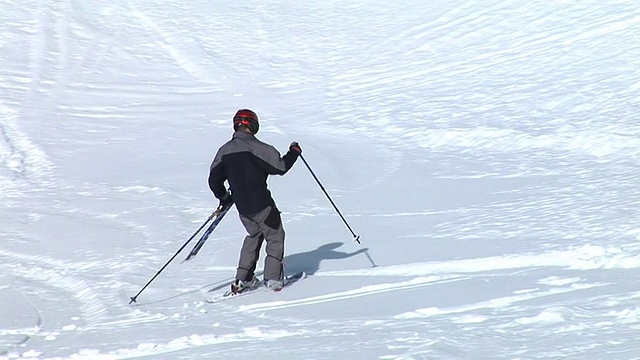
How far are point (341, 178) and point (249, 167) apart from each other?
4603mm

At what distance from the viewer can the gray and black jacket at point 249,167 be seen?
759 centimetres

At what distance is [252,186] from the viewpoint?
302 inches

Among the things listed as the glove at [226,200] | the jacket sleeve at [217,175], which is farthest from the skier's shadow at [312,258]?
the jacket sleeve at [217,175]

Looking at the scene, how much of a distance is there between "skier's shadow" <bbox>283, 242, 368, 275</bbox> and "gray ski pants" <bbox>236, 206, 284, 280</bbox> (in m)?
0.51

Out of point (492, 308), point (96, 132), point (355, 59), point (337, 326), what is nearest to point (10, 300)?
point (337, 326)

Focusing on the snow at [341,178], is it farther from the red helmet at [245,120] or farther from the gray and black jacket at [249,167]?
the red helmet at [245,120]

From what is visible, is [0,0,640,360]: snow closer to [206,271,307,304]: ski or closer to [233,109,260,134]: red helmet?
[206,271,307,304]: ski

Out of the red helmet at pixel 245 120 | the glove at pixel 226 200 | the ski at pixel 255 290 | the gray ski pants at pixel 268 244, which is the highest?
the red helmet at pixel 245 120

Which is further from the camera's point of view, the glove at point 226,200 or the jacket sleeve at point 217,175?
the glove at point 226,200

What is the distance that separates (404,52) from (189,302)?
13.6 meters

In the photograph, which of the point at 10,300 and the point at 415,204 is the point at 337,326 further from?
the point at 415,204

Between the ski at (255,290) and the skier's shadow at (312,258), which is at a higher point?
the skier's shadow at (312,258)

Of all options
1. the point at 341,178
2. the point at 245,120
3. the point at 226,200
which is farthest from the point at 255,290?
the point at 341,178

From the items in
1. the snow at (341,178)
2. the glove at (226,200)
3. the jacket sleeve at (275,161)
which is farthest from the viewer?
the glove at (226,200)
